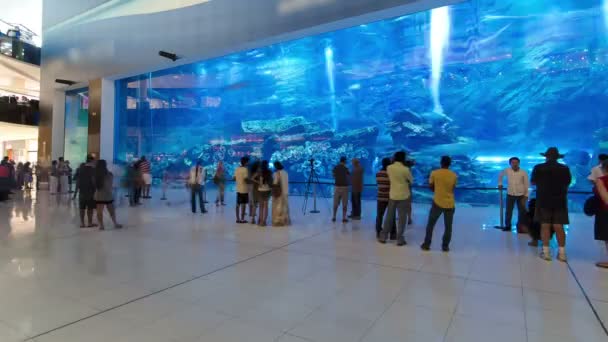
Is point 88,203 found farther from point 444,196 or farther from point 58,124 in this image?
point 58,124

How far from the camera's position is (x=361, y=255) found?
377 cm

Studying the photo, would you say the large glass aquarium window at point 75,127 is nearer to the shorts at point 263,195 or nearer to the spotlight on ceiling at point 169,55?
the spotlight on ceiling at point 169,55

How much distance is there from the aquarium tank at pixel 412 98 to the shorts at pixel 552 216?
955 centimetres

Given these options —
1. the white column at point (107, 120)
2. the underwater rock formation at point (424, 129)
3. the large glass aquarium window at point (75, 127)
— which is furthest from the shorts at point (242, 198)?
the underwater rock formation at point (424, 129)

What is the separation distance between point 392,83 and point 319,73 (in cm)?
490

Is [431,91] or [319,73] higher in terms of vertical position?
[319,73]

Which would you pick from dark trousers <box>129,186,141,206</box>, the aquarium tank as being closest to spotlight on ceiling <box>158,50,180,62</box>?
dark trousers <box>129,186,141,206</box>

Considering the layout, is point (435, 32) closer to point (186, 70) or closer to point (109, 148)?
point (186, 70)

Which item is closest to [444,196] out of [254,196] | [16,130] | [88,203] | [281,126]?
[254,196]

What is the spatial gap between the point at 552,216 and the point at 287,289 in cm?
320

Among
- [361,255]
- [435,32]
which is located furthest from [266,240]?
[435,32]

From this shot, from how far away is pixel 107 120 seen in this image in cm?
1212

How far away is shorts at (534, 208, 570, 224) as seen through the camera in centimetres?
349

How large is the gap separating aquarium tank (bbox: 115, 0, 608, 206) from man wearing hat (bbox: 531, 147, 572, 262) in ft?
31.2
